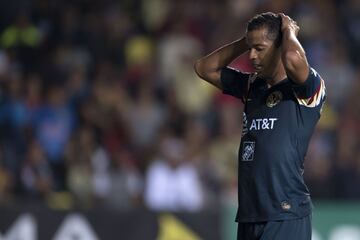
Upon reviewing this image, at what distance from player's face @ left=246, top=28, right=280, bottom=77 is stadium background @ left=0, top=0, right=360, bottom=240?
3946 millimetres

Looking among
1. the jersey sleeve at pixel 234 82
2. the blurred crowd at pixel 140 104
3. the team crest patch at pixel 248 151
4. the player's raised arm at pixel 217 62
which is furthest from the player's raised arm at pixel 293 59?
the blurred crowd at pixel 140 104

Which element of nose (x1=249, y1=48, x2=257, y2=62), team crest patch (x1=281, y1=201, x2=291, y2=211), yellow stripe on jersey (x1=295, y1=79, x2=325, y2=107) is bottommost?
team crest patch (x1=281, y1=201, x2=291, y2=211)

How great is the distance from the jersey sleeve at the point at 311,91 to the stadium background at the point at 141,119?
12.8ft

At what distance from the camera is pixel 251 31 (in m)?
5.98

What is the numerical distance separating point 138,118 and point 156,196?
1451mm

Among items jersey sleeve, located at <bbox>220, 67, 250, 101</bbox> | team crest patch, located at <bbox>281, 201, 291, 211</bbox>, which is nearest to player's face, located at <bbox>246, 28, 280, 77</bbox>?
jersey sleeve, located at <bbox>220, 67, 250, 101</bbox>

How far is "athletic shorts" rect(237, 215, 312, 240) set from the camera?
19.6ft

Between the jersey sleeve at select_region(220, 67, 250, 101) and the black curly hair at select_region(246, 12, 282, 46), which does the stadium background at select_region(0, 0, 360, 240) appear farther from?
the black curly hair at select_region(246, 12, 282, 46)

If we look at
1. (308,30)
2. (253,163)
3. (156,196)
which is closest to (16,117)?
(156,196)

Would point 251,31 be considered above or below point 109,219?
above

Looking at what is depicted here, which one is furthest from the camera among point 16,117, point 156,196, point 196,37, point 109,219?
point 196,37

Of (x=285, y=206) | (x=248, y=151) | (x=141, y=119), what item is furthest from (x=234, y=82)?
(x=141, y=119)

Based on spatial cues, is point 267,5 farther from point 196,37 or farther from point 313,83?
point 313,83

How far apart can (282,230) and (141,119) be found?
6.14 m
